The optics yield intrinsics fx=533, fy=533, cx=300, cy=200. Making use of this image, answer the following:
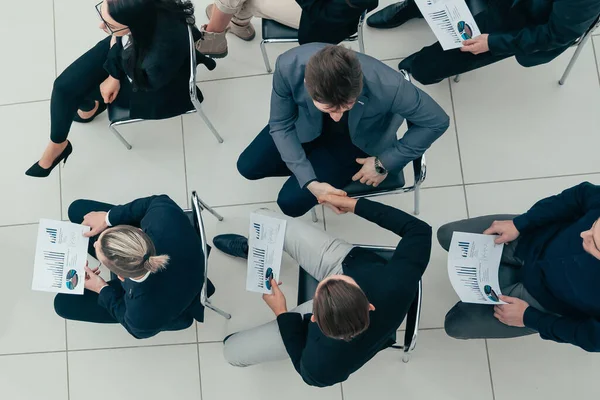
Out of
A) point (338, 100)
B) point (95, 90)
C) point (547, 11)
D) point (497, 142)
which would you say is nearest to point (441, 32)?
point (547, 11)

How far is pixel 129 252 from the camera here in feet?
5.97

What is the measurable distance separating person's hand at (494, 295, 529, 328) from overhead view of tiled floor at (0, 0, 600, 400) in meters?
0.52

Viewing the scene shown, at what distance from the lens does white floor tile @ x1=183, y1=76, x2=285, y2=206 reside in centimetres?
283

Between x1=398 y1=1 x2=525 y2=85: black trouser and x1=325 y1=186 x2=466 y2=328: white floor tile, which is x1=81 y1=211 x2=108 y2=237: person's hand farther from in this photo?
x1=398 y1=1 x2=525 y2=85: black trouser

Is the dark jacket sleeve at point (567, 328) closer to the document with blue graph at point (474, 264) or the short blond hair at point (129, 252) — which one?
the document with blue graph at point (474, 264)

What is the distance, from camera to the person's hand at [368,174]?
7.25ft

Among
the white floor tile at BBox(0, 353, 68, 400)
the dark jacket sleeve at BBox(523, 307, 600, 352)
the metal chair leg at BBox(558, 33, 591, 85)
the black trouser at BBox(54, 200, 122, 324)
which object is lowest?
the white floor tile at BBox(0, 353, 68, 400)

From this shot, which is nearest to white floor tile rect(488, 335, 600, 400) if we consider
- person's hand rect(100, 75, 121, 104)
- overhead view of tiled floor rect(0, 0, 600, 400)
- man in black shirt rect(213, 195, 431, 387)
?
overhead view of tiled floor rect(0, 0, 600, 400)

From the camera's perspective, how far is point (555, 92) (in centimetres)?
279

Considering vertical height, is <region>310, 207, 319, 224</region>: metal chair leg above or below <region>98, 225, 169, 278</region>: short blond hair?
below

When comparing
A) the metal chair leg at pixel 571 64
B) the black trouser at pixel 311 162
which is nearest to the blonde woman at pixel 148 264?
the black trouser at pixel 311 162

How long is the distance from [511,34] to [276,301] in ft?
4.89

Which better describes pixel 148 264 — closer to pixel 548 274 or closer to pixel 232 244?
pixel 232 244

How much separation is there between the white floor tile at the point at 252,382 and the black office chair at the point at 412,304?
1.78 ft
